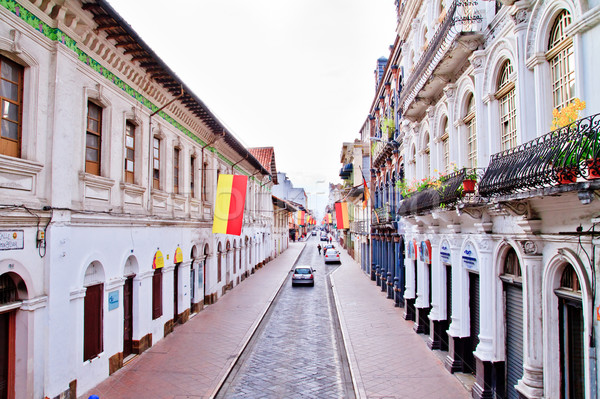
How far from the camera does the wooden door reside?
1133 cm

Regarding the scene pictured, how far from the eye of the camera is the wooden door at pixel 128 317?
1133 centimetres

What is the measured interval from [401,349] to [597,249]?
26.7 feet

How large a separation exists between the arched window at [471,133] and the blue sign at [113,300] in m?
9.44

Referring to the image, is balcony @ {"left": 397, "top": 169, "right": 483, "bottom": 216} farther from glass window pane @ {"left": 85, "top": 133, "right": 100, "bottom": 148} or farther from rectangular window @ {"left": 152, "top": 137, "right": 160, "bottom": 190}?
glass window pane @ {"left": 85, "top": 133, "right": 100, "bottom": 148}

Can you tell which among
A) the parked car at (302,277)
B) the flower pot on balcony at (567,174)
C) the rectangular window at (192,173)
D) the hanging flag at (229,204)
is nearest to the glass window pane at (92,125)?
the hanging flag at (229,204)

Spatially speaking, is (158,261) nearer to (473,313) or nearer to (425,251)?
(425,251)

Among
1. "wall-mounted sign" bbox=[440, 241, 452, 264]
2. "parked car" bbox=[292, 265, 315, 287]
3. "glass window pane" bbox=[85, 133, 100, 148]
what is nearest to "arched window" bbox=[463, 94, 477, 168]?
"wall-mounted sign" bbox=[440, 241, 452, 264]

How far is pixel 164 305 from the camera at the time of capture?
13.7 m

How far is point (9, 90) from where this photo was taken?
7.16 m

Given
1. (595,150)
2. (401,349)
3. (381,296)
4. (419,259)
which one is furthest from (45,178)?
(381,296)

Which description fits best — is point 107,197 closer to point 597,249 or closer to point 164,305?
point 164,305

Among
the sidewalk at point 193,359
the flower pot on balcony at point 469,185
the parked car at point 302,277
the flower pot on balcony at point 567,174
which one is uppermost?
the flower pot on balcony at point 469,185

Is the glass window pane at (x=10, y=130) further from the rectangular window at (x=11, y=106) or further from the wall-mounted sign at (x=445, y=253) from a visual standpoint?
the wall-mounted sign at (x=445, y=253)

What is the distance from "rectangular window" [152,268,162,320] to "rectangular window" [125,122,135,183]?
3.43 meters
